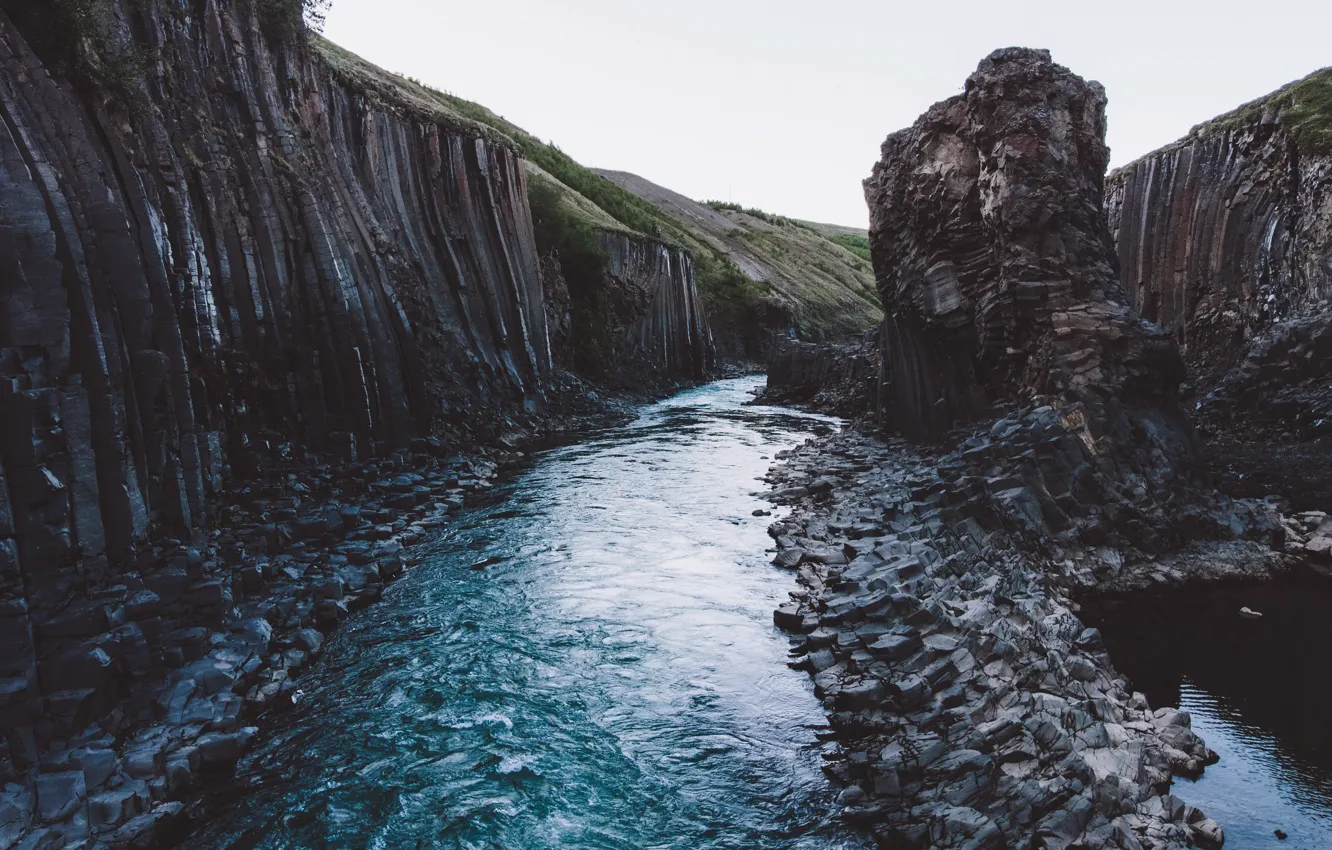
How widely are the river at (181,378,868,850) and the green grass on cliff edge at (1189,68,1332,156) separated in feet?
73.1

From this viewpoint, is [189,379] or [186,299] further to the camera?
[186,299]

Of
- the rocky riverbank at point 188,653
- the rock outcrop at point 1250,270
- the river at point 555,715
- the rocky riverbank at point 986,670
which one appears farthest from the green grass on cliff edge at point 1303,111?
the rocky riverbank at point 188,653

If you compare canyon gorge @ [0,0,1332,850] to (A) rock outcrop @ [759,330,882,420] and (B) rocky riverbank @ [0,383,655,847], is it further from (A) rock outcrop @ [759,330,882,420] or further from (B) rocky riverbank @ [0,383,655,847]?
(A) rock outcrop @ [759,330,882,420]

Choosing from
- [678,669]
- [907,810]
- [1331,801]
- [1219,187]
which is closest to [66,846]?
[678,669]

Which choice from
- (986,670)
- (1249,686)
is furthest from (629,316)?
(1249,686)

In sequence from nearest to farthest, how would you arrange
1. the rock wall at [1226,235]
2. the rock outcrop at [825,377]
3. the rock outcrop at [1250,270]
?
the rock outcrop at [1250,270], the rock wall at [1226,235], the rock outcrop at [825,377]

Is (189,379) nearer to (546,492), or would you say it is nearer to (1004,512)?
(546,492)

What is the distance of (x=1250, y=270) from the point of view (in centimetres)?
2603

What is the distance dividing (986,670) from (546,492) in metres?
13.0

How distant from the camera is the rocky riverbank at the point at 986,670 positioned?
7.28 metres

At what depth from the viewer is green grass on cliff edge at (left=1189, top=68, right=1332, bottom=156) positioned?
23.9m

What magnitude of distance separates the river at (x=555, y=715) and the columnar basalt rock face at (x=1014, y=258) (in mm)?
8391

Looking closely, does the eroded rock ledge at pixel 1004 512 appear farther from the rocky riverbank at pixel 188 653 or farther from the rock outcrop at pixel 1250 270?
the rocky riverbank at pixel 188 653

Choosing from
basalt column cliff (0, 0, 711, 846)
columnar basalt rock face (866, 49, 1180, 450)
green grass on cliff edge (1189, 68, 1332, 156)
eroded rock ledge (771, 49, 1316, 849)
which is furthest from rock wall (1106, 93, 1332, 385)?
basalt column cliff (0, 0, 711, 846)
